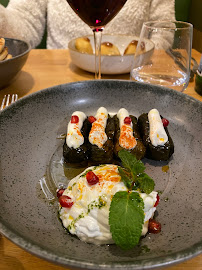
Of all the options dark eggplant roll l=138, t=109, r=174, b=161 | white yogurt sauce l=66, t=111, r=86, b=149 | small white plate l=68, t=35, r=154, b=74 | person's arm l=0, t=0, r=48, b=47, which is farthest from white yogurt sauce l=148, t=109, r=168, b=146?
person's arm l=0, t=0, r=48, b=47

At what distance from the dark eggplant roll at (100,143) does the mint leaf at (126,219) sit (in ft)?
1.00

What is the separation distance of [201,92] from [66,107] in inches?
28.0

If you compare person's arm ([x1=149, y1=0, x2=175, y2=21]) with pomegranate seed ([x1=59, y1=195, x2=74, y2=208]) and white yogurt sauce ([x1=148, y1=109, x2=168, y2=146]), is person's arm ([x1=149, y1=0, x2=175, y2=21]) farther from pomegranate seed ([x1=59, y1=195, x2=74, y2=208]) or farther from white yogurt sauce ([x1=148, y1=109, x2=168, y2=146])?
pomegranate seed ([x1=59, y1=195, x2=74, y2=208])

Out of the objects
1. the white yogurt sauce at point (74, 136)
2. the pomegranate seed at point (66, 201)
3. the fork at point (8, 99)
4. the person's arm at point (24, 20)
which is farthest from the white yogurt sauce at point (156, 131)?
the person's arm at point (24, 20)

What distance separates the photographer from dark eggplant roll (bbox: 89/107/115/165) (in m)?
0.84

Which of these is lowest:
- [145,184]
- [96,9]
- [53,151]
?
[53,151]

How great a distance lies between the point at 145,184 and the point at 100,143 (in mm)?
301

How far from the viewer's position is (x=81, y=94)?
41.7 inches

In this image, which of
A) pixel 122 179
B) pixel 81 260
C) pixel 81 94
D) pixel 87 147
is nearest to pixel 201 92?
pixel 81 94

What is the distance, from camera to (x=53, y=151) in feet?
2.82

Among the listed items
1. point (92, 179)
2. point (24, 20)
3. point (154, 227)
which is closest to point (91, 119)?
point (92, 179)

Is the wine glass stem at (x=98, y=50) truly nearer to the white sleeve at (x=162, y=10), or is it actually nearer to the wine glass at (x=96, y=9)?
the wine glass at (x=96, y=9)

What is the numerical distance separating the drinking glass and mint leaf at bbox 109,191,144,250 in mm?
789

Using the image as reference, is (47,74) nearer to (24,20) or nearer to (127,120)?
(127,120)
